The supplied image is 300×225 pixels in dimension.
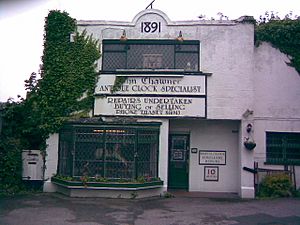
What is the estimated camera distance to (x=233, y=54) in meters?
14.0

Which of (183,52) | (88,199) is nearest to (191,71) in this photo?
(183,52)

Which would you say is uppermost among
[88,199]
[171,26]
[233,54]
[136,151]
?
[171,26]

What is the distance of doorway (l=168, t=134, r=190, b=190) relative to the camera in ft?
48.7

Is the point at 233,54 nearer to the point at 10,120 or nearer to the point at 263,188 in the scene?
the point at 263,188

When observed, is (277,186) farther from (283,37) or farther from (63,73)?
(63,73)

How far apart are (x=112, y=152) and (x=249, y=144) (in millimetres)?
4886

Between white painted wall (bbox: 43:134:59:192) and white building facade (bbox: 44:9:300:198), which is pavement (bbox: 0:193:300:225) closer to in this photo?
white painted wall (bbox: 43:134:59:192)

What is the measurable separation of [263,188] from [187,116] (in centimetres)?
382

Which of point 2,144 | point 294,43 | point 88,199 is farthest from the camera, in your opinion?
point 294,43

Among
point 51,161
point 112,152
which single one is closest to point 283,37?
point 112,152

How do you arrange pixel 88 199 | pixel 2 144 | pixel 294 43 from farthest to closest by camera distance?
pixel 294 43, pixel 2 144, pixel 88 199

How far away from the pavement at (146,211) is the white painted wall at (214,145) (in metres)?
1.32

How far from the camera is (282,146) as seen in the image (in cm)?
1459

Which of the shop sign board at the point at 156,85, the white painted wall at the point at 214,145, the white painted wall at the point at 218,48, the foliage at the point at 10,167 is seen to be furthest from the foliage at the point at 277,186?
the foliage at the point at 10,167
